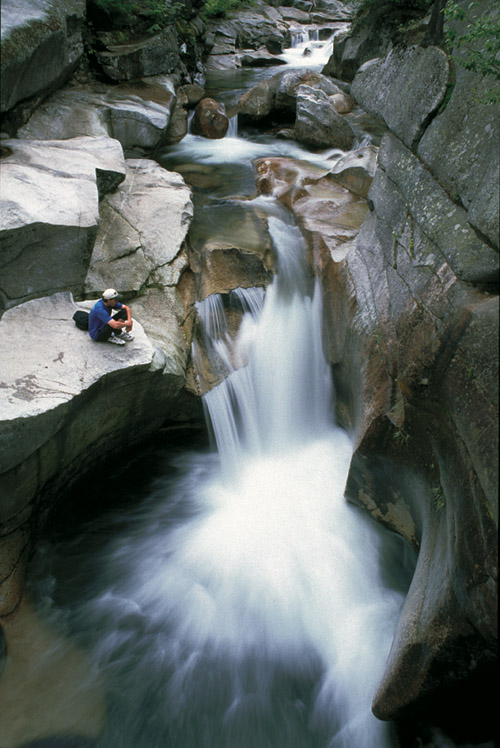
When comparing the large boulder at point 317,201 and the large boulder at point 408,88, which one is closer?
the large boulder at point 408,88

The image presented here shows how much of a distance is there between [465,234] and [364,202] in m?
5.01

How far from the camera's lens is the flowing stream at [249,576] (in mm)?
4051

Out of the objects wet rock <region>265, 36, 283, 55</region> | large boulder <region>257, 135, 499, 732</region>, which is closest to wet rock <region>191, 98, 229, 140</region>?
large boulder <region>257, 135, 499, 732</region>

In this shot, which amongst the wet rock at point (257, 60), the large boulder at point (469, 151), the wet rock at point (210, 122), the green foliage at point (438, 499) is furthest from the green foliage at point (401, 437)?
the wet rock at point (257, 60)

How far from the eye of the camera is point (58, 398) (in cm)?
429

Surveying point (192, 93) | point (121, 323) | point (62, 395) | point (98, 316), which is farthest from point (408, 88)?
point (192, 93)

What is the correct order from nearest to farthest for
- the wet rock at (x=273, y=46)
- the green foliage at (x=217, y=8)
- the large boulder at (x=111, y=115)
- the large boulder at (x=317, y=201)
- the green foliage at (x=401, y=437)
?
1. the green foliage at (x=401, y=437)
2. the large boulder at (x=317, y=201)
3. the large boulder at (x=111, y=115)
4. the green foliage at (x=217, y=8)
5. the wet rock at (x=273, y=46)

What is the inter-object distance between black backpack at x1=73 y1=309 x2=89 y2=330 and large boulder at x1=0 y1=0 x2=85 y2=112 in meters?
3.56

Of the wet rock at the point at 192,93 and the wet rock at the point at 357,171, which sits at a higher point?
the wet rock at the point at 192,93

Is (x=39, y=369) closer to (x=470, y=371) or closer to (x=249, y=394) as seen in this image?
(x=249, y=394)

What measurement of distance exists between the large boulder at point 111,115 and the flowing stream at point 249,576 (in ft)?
15.2

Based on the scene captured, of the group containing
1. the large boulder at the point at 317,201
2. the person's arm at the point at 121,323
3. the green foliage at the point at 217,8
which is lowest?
the person's arm at the point at 121,323

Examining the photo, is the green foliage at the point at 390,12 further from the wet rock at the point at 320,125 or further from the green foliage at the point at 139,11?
the green foliage at the point at 139,11

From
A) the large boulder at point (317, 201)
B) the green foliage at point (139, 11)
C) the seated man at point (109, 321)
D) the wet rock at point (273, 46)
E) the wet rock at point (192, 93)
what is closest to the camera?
the seated man at point (109, 321)
